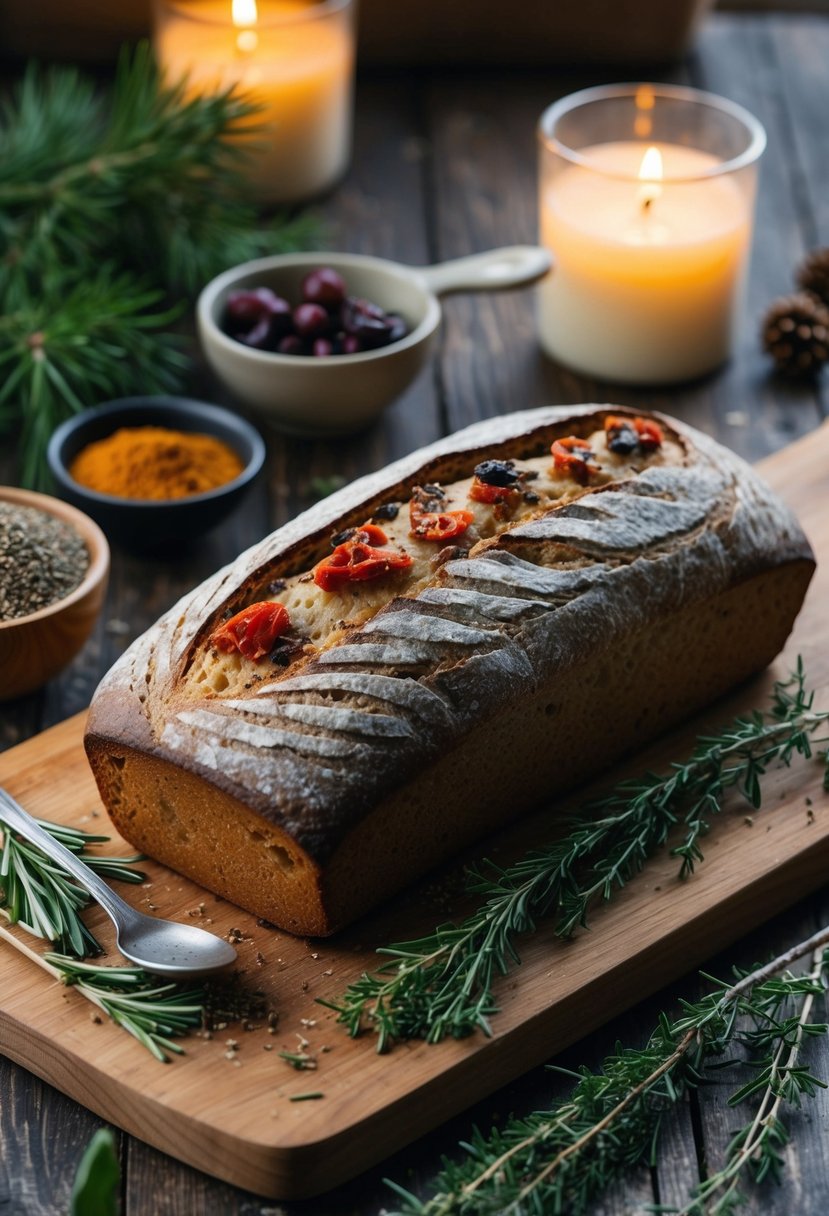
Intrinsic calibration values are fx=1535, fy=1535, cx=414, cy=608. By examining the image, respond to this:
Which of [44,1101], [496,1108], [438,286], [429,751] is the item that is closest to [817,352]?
[438,286]

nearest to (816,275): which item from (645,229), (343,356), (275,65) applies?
(645,229)

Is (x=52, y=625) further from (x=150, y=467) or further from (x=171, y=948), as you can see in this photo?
(x=171, y=948)

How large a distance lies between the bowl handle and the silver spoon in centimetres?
175

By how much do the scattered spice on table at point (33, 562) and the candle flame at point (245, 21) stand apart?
5.66 ft

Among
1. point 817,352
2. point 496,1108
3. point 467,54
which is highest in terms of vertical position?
point 467,54

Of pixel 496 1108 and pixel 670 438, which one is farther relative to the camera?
pixel 670 438

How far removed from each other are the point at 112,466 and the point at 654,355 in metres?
→ 1.35

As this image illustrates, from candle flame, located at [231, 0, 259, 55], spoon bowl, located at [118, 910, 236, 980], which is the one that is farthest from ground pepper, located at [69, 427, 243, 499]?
candle flame, located at [231, 0, 259, 55]

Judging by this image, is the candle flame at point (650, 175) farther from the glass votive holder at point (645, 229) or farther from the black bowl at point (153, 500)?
the black bowl at point (153, 500)

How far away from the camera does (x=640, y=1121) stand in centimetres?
195

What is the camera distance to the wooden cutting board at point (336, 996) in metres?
1.92

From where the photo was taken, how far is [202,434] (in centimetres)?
322

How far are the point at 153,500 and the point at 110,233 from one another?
113 cm

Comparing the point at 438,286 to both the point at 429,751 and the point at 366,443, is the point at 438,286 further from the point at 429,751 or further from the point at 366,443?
the point at 429,751
